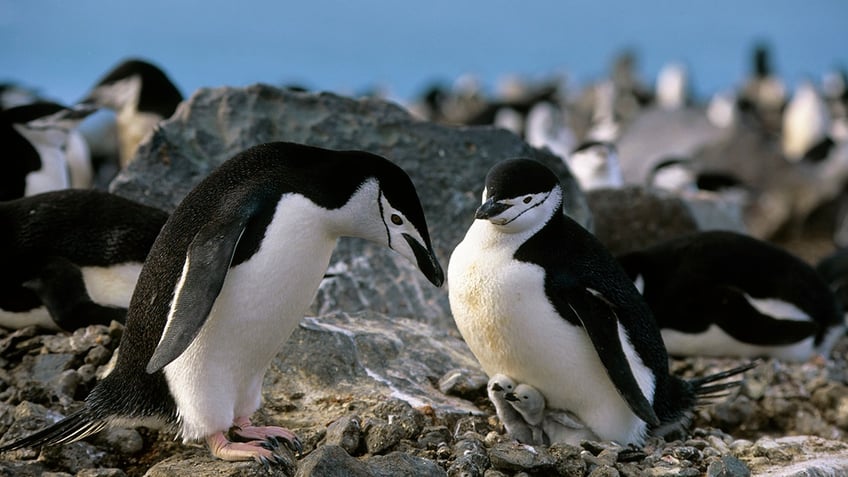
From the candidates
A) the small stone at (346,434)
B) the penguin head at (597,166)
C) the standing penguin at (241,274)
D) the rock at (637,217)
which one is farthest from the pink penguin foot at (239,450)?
the penguin head at (597,166)

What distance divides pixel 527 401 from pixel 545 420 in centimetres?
19

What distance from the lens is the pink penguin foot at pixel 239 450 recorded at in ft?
Answer: 11.2

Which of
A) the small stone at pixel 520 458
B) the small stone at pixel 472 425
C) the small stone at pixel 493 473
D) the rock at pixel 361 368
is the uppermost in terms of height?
the rock at pixel 361 368

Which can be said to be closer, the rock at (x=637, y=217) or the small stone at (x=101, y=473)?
the small stone at (x=101, y=473)

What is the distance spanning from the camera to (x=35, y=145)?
702 centimetres

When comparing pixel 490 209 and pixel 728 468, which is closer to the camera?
pixel 728 468

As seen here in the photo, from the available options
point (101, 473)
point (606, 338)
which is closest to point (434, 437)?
point (606, 338)

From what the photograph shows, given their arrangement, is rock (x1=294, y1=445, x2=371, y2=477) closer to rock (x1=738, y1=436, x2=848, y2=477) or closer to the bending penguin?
the bending penguin

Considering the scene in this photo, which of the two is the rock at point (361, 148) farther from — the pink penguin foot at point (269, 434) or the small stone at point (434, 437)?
the pink penguin foot at point (269, 434)

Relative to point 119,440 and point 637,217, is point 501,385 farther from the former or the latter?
point 637,217

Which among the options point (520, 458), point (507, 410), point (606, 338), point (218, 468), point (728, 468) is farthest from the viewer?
point (507, 410)

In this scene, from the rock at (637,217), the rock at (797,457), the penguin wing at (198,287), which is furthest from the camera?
the rock at (637,217)

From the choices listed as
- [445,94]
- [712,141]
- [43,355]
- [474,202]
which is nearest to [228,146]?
[474,202]

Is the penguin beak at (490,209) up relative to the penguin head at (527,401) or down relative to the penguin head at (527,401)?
up
